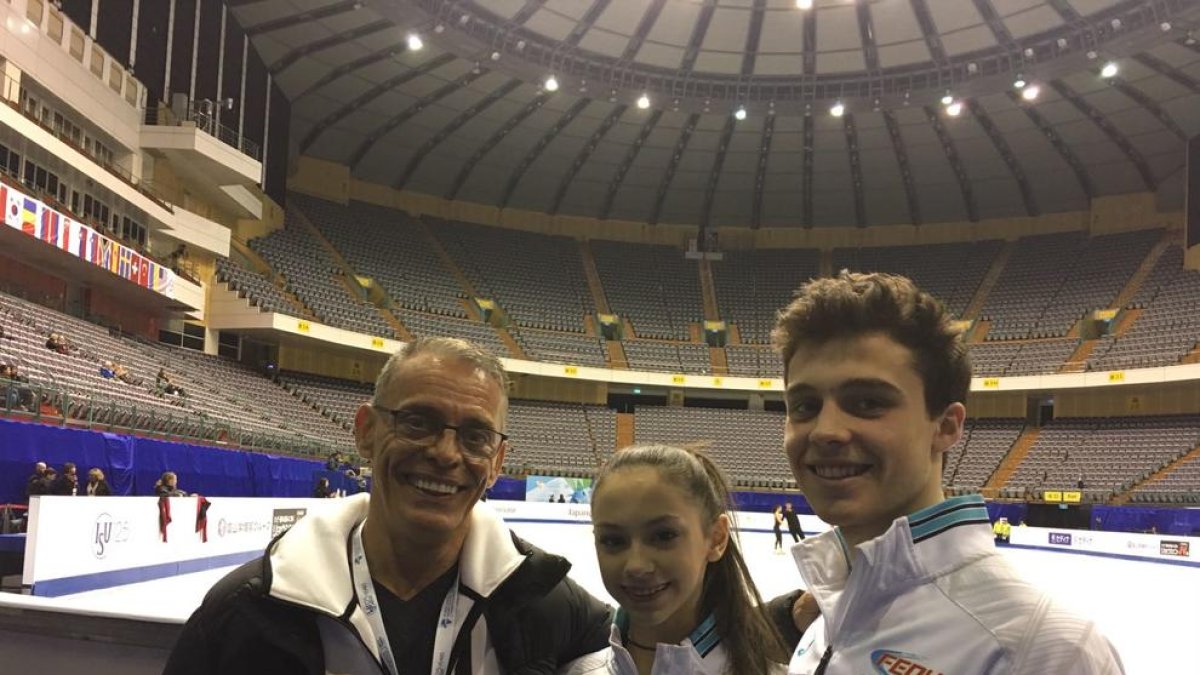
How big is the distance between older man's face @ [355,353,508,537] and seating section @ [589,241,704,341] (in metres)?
42.5

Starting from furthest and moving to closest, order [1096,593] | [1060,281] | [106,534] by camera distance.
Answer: [1060,281] < [1096,593] < [106,534]

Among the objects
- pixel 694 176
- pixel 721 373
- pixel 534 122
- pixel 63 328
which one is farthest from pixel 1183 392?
pixel 63 328

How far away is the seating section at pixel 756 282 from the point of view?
44.9m

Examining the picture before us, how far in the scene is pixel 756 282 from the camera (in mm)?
46594

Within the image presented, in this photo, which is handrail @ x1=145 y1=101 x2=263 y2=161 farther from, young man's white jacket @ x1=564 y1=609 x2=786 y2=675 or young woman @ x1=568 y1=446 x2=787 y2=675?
young man's white jacket @ x1=564 y1=609 x2=786 y2=675

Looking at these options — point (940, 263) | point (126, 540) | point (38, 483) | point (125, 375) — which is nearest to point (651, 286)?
point (940, 263)

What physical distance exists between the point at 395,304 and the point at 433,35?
14.9 metres

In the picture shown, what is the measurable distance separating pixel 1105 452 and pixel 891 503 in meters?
36.8

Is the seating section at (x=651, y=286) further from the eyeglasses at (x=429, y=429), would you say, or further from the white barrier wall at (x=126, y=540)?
the eyeglasses at (x=429, y=429)

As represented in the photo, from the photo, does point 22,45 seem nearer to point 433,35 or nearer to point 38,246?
point 38,246

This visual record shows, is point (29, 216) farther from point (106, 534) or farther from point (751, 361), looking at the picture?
point (751, 361)

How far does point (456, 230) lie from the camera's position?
151 feet

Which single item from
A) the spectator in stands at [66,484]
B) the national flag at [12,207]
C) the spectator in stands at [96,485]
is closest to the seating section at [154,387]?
the national flag at [12,207]

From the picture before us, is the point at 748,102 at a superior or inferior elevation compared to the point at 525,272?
superior
